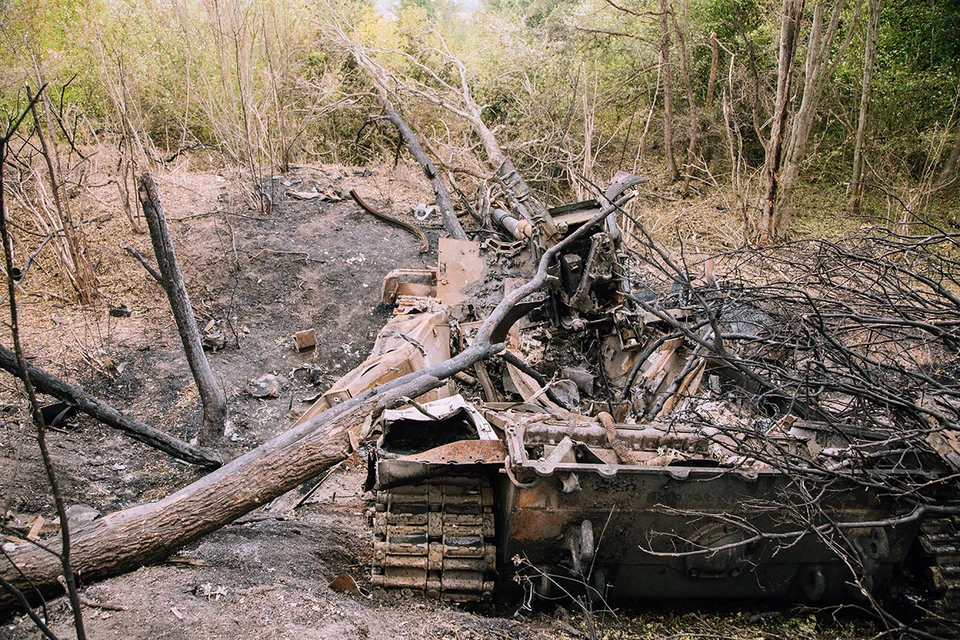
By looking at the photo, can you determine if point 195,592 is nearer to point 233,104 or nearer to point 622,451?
point 622,451

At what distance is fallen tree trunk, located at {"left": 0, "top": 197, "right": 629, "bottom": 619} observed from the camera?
3.47m

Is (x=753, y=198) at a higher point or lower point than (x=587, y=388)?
higher

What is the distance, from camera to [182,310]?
5586 mm

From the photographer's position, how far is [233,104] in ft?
32.5

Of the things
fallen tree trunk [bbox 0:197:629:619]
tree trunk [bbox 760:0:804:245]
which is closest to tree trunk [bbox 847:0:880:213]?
tree trunk [bbox 760:0:804:245]

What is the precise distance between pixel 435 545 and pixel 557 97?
37.0 ft

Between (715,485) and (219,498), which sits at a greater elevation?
(715,485)

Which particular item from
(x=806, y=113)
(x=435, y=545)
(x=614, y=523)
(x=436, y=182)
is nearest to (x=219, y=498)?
(x=435, y=545)

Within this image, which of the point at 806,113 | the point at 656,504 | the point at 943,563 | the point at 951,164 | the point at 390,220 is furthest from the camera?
the point at 390,220

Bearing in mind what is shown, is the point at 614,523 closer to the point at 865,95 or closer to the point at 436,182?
the point at 436,182

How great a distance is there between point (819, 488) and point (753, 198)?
8737mm

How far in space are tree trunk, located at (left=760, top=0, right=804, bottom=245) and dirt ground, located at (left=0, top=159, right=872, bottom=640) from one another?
16.1ft

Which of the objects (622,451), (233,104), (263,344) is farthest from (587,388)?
(233,104)

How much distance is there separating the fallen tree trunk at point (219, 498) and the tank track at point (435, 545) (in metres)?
0.61
